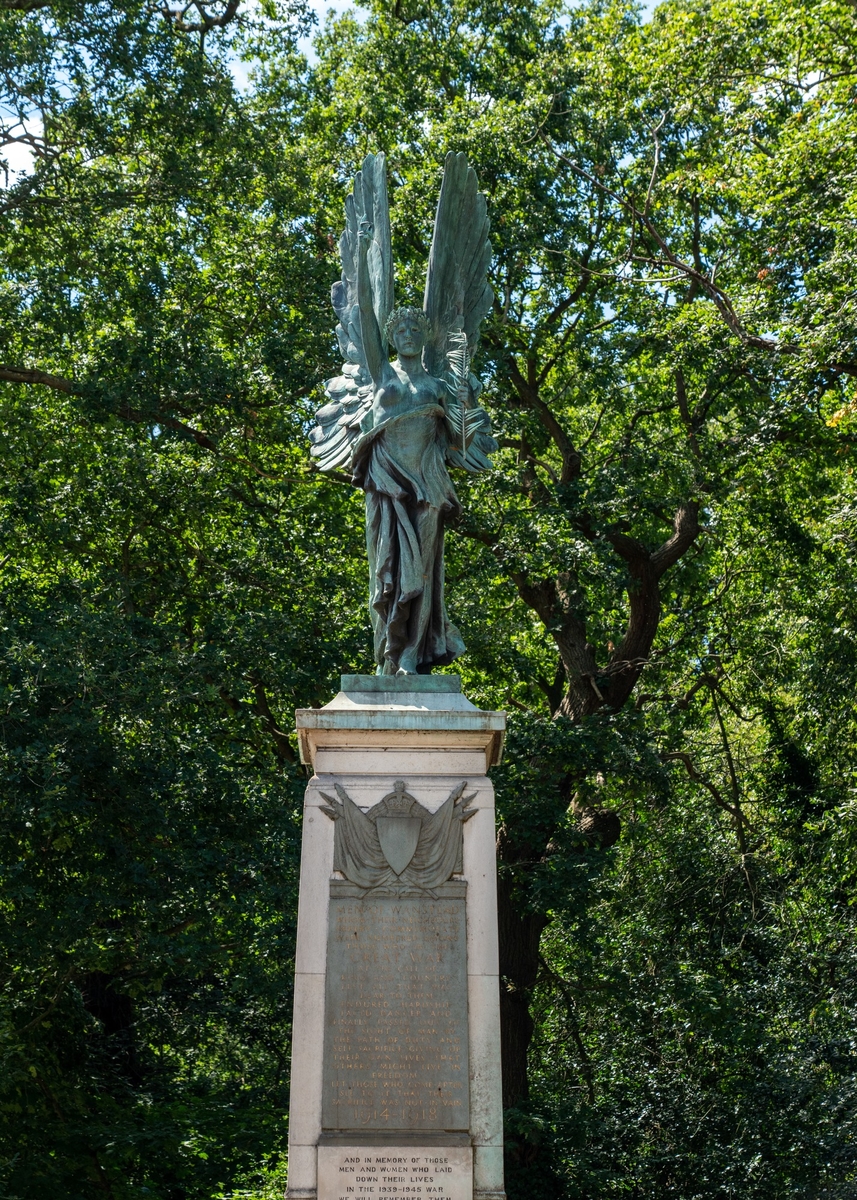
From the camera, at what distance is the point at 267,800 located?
13.1m

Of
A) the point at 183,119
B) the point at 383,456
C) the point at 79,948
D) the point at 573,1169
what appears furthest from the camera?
the point at 183,119

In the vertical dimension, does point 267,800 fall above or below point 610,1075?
above

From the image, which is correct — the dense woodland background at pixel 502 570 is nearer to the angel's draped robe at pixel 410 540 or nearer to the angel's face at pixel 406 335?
the angel's draped robe at pixel 410 540

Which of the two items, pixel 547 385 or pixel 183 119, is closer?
pixel 183 119

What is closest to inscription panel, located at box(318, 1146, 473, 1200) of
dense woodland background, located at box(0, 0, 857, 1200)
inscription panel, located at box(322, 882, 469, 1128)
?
inscription panel, located at box(322, 882, 469, 1128)

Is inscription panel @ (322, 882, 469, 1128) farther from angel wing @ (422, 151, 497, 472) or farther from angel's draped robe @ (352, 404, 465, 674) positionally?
angel wing @ (422, 151, 497, 472)

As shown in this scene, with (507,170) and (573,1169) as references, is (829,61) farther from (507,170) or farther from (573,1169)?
(573,1169)

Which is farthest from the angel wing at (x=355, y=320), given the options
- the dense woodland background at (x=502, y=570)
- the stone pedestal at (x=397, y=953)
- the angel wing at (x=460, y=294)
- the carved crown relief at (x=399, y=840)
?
the dense woodland background at (x=502, y=570)

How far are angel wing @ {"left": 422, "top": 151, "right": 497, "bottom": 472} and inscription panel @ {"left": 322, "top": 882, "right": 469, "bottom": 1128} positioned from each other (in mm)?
2616

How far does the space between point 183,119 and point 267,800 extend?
728 centimetres

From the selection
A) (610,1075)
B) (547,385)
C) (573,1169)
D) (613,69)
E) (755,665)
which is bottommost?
(573,1169)

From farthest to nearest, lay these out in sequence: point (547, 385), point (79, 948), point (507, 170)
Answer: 1. point (547, 385)
2. point (507, 170)
3. point (79, 948)

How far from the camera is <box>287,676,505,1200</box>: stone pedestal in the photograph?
644 cm

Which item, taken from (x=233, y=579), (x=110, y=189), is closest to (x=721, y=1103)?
(x=233, y=579)
